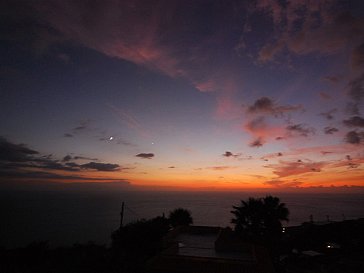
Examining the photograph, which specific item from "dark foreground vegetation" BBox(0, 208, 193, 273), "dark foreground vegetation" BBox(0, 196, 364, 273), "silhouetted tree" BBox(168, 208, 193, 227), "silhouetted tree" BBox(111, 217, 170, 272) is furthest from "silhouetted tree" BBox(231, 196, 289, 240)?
"silhouetted tree" BBox(168, 208, 193, 227)

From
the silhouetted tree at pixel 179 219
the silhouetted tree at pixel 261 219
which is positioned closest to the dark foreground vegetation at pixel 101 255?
the silhouetted tree at pixel 179 219

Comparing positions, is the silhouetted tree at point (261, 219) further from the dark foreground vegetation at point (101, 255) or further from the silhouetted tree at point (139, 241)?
the silhouetted tree at point (139, 241)

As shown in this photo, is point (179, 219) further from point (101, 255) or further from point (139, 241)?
point (101, 255)

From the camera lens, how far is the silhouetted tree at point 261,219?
93.5 ft

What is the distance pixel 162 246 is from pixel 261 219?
1198cm

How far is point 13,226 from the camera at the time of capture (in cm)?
12419

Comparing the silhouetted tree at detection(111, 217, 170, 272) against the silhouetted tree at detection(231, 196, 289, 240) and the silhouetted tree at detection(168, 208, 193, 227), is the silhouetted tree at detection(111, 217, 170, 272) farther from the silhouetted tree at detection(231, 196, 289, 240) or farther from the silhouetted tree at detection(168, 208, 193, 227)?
the silhouetted tree at detection(231, 196, 289, 240)

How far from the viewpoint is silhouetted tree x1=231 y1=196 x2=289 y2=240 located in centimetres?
2850

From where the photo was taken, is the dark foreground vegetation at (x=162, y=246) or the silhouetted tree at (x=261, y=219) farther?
the silhouetted tree at (x=261, y=219)

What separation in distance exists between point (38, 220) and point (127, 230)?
5333 inches

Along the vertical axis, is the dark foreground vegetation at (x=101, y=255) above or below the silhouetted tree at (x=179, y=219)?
below

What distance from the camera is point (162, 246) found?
2489 centimetres

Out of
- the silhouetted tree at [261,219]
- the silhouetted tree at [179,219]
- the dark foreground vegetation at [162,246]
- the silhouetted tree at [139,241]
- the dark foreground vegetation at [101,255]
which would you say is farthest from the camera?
the silhouetted tree at [179,219]

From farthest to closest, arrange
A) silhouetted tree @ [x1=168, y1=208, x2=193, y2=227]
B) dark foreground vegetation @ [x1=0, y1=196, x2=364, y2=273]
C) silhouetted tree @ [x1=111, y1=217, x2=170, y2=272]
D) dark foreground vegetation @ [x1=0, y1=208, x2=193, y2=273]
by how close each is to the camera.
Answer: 1. silhouetted tree @ [x1=168, y1=208, x2=193, y2=227]
2. silhouetted tree @ [x1=111, y1=217, x2=170, y2=272]
3. dark foreground vegetation @ [x1=0, y1=196, x2=364, y2=273]
4. dark foreground vegetation @ [x1=0, y1=208, x2=193, y2=273]
